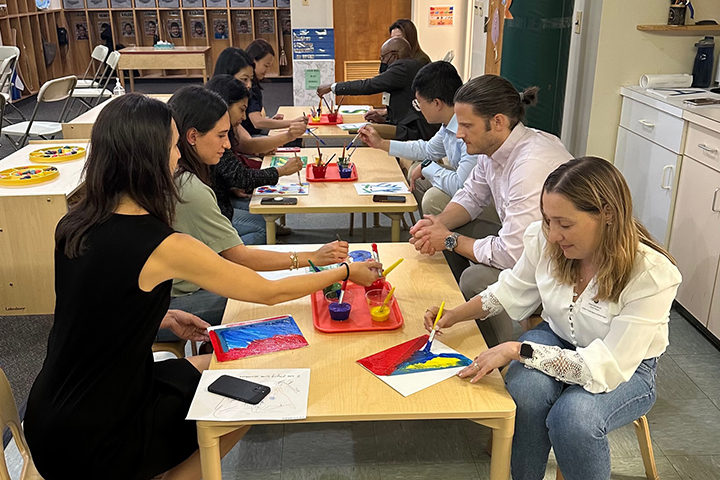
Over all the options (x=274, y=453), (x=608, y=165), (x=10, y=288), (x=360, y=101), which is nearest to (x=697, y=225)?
(x=608, y=165)

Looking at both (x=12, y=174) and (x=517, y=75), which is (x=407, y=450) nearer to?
(x=12, y=174)

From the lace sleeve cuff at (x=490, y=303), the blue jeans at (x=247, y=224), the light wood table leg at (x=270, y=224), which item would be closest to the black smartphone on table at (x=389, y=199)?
A: the light wood table leg at (x=270, y=224)

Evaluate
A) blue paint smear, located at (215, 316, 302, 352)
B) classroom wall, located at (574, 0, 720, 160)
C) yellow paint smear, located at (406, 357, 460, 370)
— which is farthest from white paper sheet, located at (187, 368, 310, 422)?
classroom wall, located at (574, 0, 720, 160)

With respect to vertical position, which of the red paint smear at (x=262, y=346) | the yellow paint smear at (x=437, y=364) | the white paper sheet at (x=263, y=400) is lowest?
the yellow paint smear at (x=437, y=364)

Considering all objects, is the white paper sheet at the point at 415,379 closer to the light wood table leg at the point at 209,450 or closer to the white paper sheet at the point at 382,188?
the light wood table leg at the point at 209,450

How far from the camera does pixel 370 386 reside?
5.36ft

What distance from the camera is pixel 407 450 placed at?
7.90 feet

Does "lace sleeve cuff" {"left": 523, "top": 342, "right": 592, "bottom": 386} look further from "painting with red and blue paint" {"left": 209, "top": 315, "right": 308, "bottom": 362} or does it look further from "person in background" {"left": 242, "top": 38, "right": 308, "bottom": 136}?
"person in background" {"left": 242, "top": 38, "right": 308, "bottom": 136}

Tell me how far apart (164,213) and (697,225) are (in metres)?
2.57

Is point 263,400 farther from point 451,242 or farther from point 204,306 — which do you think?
point 451,242

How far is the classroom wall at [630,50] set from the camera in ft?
12.9

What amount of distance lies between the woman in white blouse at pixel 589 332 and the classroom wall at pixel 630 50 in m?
2.47

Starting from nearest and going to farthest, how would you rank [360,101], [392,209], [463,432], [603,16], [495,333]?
[495,333], [463,432], [392,209], [603,16], [360,101]

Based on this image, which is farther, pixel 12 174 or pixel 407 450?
pixel 12 174
